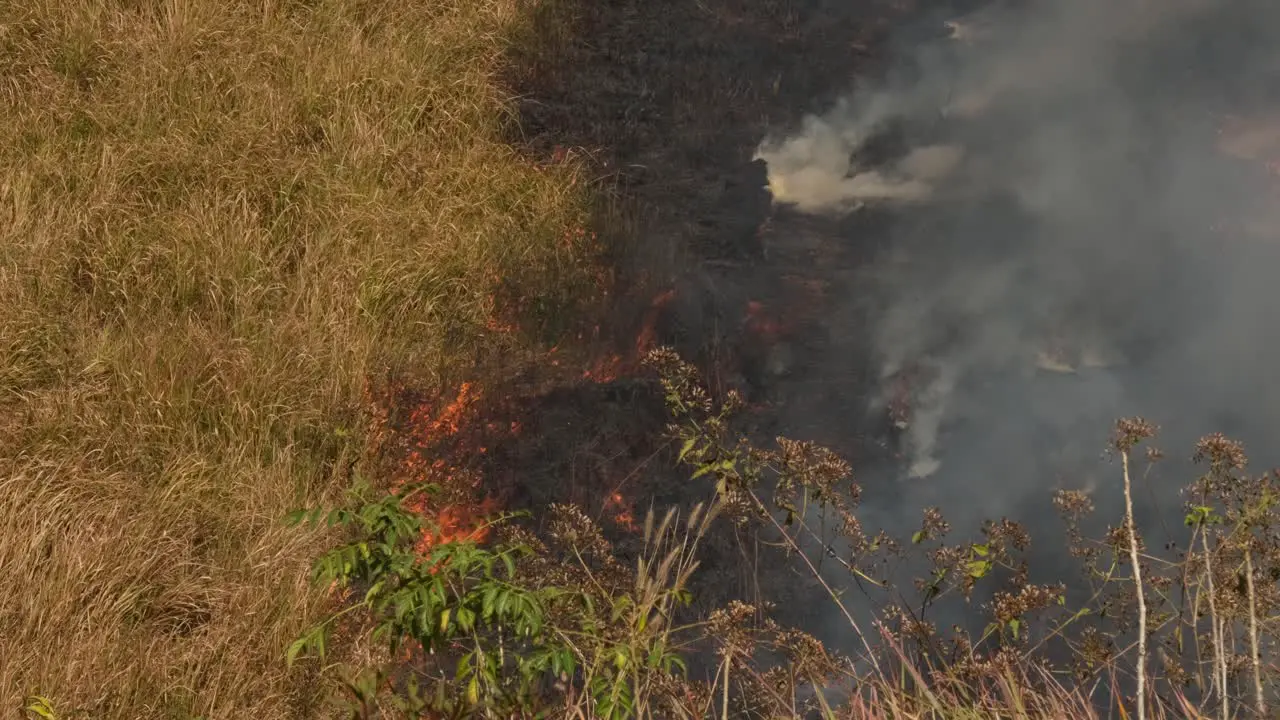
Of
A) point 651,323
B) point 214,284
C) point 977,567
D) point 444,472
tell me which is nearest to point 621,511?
point 444,472

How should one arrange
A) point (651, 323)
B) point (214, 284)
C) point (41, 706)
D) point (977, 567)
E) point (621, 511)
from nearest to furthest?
1. point (977, 567)
2. point (41, 706)
3. point (621, 511)
4. point (214, 284)
5. point (651, 323)

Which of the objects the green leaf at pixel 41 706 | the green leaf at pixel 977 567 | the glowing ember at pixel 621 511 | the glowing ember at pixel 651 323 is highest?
the green leaf at pixel 977 567

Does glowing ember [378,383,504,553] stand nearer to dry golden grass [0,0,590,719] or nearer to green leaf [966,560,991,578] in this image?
dry golden grass [0,0,590,719]

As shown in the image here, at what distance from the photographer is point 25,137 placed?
518 cm

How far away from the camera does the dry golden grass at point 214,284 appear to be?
3334mm

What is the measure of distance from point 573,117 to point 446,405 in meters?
1.89

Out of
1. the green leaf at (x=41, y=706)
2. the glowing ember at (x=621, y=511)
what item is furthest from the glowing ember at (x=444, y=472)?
the green leaf at (x=41, y=706)

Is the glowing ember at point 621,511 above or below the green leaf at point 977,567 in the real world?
below

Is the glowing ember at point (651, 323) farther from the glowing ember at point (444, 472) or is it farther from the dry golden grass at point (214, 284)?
the glowing ember at point (444, 472)

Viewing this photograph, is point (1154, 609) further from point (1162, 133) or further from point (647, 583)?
point (1162, 133)

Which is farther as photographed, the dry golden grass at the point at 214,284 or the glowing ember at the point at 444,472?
the glowing ember at the point at 444,472

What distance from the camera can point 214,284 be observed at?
Result: 4645 mm

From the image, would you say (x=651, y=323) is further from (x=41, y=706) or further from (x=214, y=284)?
(x=41, y=706)

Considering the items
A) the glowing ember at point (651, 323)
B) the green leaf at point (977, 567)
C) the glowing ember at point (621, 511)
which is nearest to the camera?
the green leaf at point (977, 567)
